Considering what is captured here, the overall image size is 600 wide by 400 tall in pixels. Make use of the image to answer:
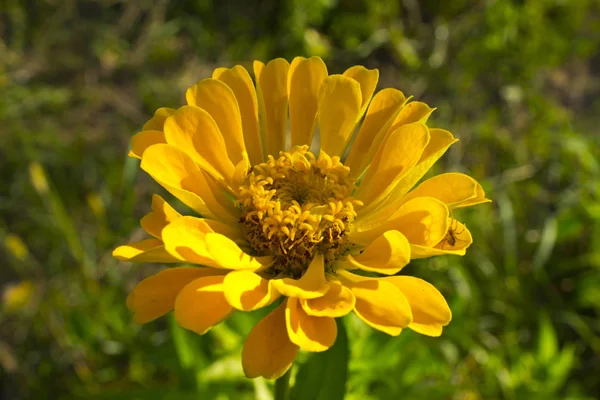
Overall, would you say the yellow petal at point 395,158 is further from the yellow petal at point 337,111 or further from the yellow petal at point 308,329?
the yellow petal at point 308,329

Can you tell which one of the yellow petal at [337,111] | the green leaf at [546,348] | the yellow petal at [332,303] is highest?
the yellow petal at [337,111]

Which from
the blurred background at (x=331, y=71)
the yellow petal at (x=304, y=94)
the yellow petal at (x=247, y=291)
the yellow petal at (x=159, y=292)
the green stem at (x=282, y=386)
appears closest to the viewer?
the yellow petal at (x=247, y=291)

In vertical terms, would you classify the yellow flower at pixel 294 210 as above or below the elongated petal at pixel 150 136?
below

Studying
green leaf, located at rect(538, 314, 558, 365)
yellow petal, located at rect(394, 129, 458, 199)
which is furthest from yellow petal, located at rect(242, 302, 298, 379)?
green leaf, located at rect(538, 314, 558, 365)

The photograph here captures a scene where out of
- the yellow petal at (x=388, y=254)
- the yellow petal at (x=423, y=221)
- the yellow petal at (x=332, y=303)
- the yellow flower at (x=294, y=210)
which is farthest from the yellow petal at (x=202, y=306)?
the yellow petal at (x=423, y=221)

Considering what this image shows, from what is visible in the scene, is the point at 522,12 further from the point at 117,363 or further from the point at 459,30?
the point at 117,363

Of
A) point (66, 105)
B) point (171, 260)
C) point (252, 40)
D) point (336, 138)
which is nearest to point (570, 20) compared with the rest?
point (252, 40)

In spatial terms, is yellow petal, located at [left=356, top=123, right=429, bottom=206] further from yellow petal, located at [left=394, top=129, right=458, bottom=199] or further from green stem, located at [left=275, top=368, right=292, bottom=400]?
green stem, located at [left=275, top=368, right=292, bottom=400]
